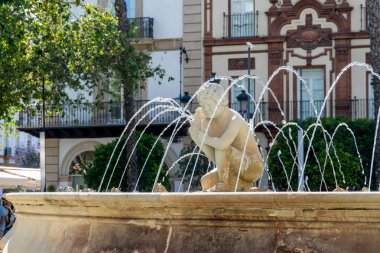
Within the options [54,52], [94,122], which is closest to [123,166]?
[94,122]

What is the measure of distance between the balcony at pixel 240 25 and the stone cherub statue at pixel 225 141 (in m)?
22.3

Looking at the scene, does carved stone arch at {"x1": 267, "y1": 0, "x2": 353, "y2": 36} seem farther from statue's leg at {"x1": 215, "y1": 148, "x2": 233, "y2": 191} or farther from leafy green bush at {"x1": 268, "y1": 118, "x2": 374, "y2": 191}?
statue's leg at {"x1": 215, "y1": 148, "x2": 233, "y2": 191}

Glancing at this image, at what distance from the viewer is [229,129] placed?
866 cm

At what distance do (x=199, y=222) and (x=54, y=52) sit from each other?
56.4 ft

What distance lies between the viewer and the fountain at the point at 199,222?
18.1 ft

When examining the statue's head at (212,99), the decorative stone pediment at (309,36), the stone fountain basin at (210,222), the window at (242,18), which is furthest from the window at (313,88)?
the stone fountain basin at (210,222)

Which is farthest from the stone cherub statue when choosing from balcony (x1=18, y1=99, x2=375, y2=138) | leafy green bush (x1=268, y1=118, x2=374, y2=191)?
balcony (x1=18, y1=99, x2=375, y2=138)

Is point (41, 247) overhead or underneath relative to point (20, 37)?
underneath

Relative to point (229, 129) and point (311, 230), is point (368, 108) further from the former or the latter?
point (311, 230)

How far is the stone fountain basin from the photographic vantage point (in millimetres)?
5520

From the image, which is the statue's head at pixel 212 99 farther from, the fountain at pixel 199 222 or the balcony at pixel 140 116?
the balcony at pixel 140 116

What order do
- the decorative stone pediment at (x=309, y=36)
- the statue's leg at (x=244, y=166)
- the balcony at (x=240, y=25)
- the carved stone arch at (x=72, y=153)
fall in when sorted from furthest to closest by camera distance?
the carved stone arch at (x=72, y=153)
the balcony at (x=240, y=25)
the decorative stone pediment at (x=309, y=36)
the statue's leg at (x=244, y=166)

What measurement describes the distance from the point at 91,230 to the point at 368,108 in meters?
23.4

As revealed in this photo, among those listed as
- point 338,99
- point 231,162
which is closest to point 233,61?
point 338,99
